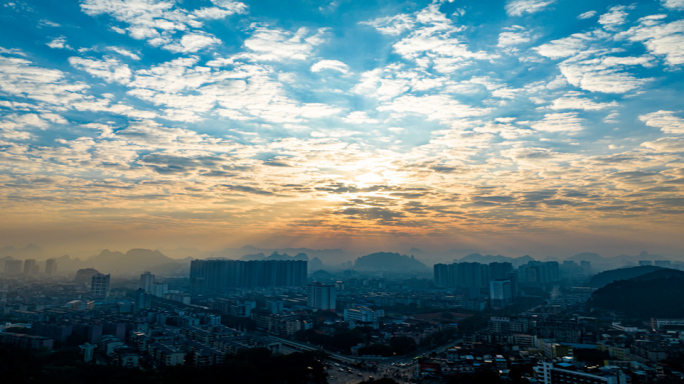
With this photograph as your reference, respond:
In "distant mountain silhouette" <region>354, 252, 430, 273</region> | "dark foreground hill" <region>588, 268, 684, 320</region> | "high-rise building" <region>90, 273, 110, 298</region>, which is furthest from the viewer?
"distant mountain silhouette" <region>354, 252, 430, 273</region>

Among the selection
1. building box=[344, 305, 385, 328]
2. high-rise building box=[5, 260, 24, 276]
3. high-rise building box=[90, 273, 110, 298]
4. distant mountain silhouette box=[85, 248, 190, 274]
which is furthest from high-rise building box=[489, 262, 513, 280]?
distant mountain silhouette box=[85, 248, 190, 274]

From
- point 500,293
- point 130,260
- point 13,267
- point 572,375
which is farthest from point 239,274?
point 130,260

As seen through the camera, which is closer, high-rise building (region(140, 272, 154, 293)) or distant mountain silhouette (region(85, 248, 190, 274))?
high-rise building (region(140, 272, 154, 293))

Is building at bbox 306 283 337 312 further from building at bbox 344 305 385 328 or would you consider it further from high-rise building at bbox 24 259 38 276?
high-rise building at bbox 24 259 38 276

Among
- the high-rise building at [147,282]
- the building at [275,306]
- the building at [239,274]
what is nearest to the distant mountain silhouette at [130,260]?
the building at [239,274]

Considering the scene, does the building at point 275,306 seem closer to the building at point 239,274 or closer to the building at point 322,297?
the building at point 322,297

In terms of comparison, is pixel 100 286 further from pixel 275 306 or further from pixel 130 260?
pixel 130 260
